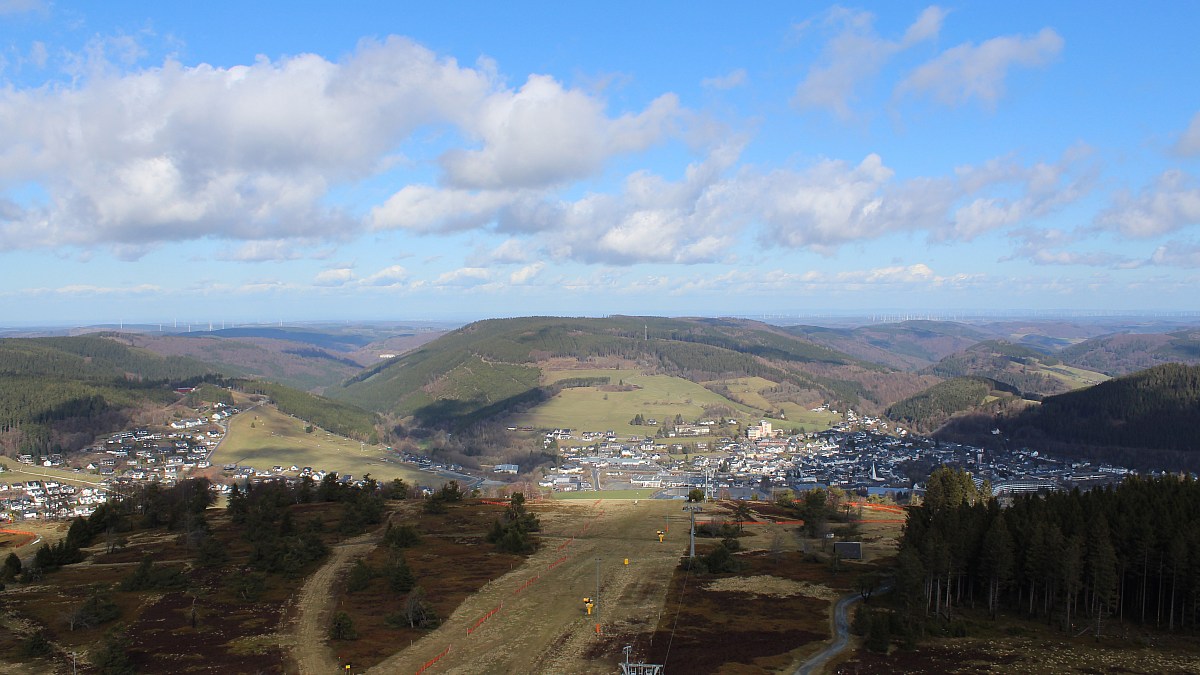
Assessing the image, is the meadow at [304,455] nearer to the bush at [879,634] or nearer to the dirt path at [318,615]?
the dirt path at [318,615]

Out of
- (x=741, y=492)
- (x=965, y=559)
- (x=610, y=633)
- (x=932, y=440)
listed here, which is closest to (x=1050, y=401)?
(x=932, y=440)

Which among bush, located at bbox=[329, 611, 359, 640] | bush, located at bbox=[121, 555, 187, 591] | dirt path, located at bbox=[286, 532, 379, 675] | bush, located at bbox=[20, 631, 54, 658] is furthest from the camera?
bush, located at bbox=[121, 555, 187, 591]

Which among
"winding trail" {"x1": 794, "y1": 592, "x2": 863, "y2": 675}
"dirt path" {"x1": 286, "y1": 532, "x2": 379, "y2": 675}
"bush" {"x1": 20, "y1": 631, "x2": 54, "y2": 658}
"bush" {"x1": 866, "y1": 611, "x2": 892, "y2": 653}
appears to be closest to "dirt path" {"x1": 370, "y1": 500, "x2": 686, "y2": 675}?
"dirt path" {"x1": 286, "y1": 532, "x2": 379, "y2": 675}

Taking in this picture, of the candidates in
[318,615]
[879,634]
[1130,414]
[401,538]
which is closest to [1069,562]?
[879,634]

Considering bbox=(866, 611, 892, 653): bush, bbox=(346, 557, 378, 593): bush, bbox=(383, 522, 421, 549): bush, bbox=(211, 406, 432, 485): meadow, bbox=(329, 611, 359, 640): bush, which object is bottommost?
bbox=(211, 406, 432, 485): meadow

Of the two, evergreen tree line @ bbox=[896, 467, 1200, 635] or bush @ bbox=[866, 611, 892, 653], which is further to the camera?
evergreen tree line @ bbox=[896, 467, 1200, 635]

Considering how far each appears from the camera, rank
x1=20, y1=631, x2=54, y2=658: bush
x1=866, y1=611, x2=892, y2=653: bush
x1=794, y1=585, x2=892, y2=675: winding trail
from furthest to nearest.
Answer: x1=20, y1=631, x2=54, y2=658: bush → x1=866, y1=611, x2=892, y2=653: bush → x1=794, y1=585, x2=892, y2=675: winding trail

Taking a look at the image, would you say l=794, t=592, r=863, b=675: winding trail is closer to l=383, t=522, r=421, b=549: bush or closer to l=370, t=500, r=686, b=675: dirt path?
l=370, t=500, r=686, b=675: dirt path
